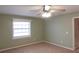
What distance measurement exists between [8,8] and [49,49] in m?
0.74

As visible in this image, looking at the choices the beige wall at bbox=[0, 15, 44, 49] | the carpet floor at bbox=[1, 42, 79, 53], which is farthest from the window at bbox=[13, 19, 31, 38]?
the carpet floor at bbox=[1, 42, 79, 53]

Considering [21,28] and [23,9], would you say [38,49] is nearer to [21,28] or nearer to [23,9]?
[21,28]

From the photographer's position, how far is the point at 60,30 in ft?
3.67

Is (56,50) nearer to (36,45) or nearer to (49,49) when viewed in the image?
(49,49)

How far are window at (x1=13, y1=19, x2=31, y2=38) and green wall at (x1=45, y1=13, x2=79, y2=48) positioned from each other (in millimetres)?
255

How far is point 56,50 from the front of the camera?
1.07 meters

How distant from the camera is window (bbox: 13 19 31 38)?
104cm

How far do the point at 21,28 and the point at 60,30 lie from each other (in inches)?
20.7

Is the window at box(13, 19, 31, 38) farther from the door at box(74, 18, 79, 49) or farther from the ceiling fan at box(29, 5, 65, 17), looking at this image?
the door at box(74, 18, 79, 49)

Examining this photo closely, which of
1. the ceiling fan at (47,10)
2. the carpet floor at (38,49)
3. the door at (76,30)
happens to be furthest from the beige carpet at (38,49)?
the ceiling fan at (47,10)

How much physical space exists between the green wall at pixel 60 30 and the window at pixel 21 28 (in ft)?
0.84
